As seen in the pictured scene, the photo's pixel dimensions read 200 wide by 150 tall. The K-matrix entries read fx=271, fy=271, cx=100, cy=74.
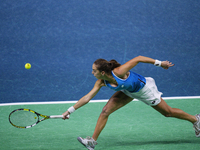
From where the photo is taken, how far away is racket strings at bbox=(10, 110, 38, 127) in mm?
3498

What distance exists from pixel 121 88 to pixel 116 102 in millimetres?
352

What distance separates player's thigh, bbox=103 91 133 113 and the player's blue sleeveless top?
27cm

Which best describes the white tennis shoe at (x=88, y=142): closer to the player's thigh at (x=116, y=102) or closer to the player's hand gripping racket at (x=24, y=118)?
the player's thigh at (x=116, y=102)

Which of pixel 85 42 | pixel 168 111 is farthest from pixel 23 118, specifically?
pixel 85 42

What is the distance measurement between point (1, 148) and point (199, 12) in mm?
6331

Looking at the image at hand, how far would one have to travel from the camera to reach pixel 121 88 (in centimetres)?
349

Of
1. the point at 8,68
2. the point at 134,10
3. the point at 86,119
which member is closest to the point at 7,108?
the point at 8,68

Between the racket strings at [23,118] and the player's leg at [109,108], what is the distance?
2.71 feet

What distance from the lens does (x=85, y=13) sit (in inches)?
282

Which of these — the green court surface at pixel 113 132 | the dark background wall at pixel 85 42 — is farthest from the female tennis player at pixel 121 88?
the dark background wall at pixel 85 42

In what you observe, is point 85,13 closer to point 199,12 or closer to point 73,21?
point 73,21

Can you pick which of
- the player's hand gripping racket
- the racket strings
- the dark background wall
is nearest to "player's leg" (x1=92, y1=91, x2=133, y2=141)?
the player's hand gripping racket

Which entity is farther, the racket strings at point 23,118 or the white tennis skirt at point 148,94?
the white tennis skirt at point 148,94

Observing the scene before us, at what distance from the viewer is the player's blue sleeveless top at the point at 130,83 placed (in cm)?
342
